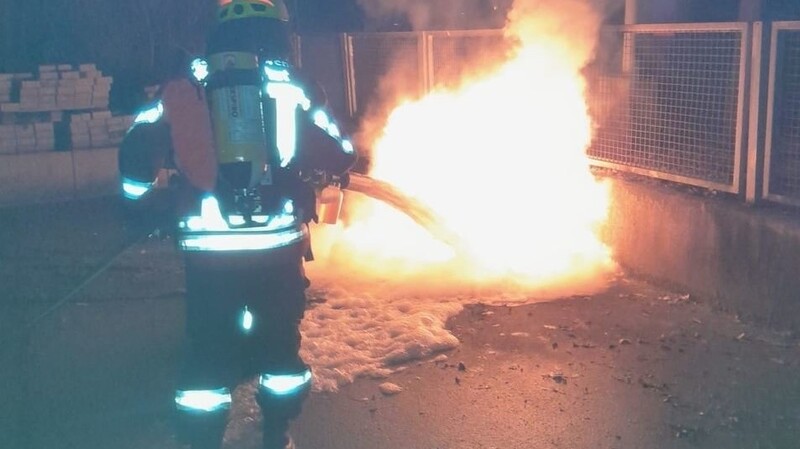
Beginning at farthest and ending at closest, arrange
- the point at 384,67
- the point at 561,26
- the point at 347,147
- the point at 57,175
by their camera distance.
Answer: the point at 384,67 < the point at 57,175 < the point at 561,26 < the point at 347,147

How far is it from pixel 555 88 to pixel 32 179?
607 cm

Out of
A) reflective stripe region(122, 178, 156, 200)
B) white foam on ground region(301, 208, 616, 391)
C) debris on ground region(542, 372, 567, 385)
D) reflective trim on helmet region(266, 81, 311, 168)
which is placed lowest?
debris on ground region(542, 372, 567, 385)

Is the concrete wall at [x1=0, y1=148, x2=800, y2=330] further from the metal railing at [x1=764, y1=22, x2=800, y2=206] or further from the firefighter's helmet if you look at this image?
the firefighter's helmet

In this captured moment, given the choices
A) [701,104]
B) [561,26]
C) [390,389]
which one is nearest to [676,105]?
[701,104]

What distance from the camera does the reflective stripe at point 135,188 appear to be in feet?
12.7

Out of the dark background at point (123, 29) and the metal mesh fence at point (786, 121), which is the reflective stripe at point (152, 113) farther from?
the dark background at point (123, 29)

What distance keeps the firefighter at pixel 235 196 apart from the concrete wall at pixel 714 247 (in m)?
3.41

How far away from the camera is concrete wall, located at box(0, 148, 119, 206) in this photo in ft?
32.7

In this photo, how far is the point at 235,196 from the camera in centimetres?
378

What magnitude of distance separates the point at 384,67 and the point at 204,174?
691 centimetres

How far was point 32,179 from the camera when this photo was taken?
10062 millimetres

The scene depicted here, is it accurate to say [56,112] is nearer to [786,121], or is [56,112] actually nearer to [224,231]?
[224,231]

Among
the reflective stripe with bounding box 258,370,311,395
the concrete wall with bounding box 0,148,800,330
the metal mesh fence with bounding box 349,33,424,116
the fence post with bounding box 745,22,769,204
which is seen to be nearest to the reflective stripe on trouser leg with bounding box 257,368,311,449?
the reflective stripe with bounding box 258,370,311,395

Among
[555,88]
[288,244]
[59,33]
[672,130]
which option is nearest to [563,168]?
[555,88]
